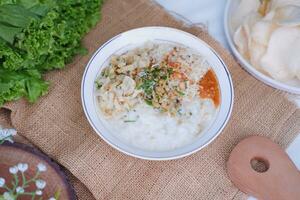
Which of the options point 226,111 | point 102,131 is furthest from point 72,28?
point 226,111

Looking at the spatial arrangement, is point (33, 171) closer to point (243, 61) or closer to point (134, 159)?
point (134, 159)

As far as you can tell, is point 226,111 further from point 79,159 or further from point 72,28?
point 72,28

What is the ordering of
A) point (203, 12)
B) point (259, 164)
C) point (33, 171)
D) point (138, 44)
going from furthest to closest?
point (203, 12)
point (138, 44)
point (259, 164)
point (33, 171)

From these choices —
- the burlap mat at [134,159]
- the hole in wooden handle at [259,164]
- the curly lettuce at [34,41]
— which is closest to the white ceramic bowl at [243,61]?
the burlap mat at [134,159]

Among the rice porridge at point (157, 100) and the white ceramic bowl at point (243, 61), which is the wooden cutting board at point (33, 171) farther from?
the white ceramic bowl at point (243, 61)

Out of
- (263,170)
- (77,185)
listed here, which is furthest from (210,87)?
(77,185)
